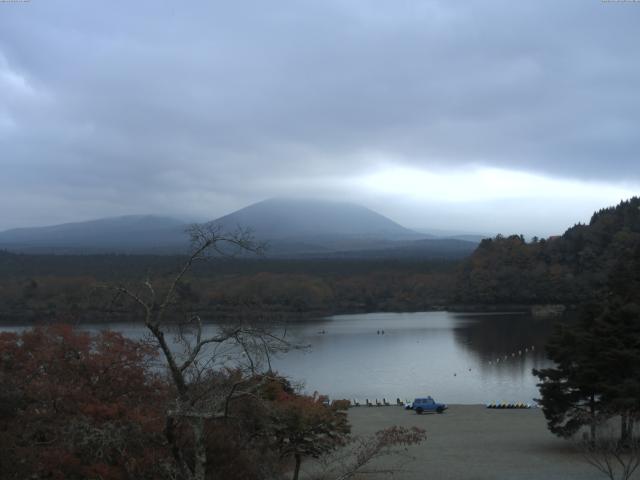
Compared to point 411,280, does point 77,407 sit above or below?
above

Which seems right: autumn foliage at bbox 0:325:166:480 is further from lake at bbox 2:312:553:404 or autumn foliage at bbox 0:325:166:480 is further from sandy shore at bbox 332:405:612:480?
lake at bbox 2:312:553:404

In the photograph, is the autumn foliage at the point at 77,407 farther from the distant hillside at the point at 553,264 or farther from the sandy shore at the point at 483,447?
the distant hillside at the point at 553,264

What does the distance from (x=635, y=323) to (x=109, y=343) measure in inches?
324

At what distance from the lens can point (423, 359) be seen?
2847 cm

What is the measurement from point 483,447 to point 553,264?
46.7 m

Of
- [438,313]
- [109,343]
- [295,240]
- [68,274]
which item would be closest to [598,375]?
[109,343]

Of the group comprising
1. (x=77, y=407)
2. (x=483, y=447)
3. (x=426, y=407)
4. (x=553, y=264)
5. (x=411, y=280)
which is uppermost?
(x=553, y=264)

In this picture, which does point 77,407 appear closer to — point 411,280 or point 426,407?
point 426,407

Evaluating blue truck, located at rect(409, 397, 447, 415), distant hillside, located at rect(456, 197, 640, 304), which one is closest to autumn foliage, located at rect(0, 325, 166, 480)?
blue truck, located at rect(409, 397, 447, 415)

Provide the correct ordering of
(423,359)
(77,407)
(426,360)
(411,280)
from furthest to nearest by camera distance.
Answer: (411,280) → (423,359) → (426,360) → (77,407)

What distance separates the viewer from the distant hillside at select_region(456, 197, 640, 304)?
51.6 metres

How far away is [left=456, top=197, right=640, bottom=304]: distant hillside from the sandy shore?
3667 centimetres

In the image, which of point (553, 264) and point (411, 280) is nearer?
point (553, 264)

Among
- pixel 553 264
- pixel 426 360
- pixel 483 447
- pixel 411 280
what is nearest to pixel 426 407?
pixel 483 447
